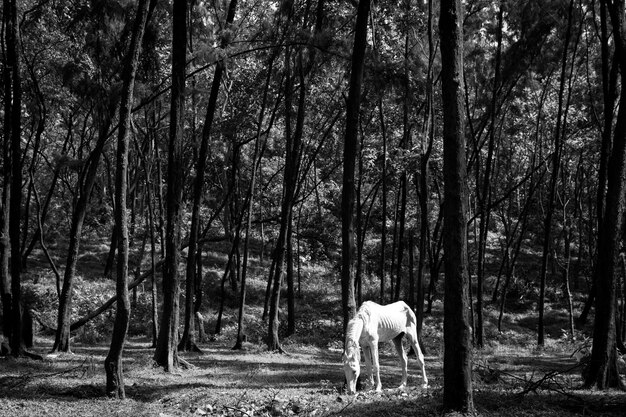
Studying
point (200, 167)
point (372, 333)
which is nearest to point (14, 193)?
point (200, 167)

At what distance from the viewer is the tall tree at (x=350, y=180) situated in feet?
41.0

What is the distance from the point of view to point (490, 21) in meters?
24.2

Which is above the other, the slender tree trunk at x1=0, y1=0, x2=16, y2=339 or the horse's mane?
A: the slender tree trunk at x1=0, y1=0, x2=16, y2=339

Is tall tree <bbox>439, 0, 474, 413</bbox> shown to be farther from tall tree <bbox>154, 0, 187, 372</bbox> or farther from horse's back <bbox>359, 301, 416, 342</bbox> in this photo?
tall tree <bbox>154, 0, 187, 372</bbox>

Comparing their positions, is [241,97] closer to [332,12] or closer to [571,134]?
[332,12]

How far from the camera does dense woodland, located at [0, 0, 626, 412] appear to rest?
11.8 metres

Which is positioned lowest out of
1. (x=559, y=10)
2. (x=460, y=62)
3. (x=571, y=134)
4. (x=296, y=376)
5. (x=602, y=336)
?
(x=296, y=376)

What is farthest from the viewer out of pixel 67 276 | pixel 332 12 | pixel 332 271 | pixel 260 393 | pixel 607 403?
pixel 332 271

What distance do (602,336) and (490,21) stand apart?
1597 cm

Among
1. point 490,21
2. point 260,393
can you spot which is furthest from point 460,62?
point 490,21

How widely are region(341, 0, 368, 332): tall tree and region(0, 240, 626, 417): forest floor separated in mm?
1966

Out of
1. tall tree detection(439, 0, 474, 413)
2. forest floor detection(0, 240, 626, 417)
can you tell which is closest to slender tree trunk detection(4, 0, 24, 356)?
forest floor detection(0, 240, 626, 417)

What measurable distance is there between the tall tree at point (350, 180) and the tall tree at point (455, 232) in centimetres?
381

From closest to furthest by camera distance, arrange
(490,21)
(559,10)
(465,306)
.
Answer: (465,306), (559,10), (490,21)
